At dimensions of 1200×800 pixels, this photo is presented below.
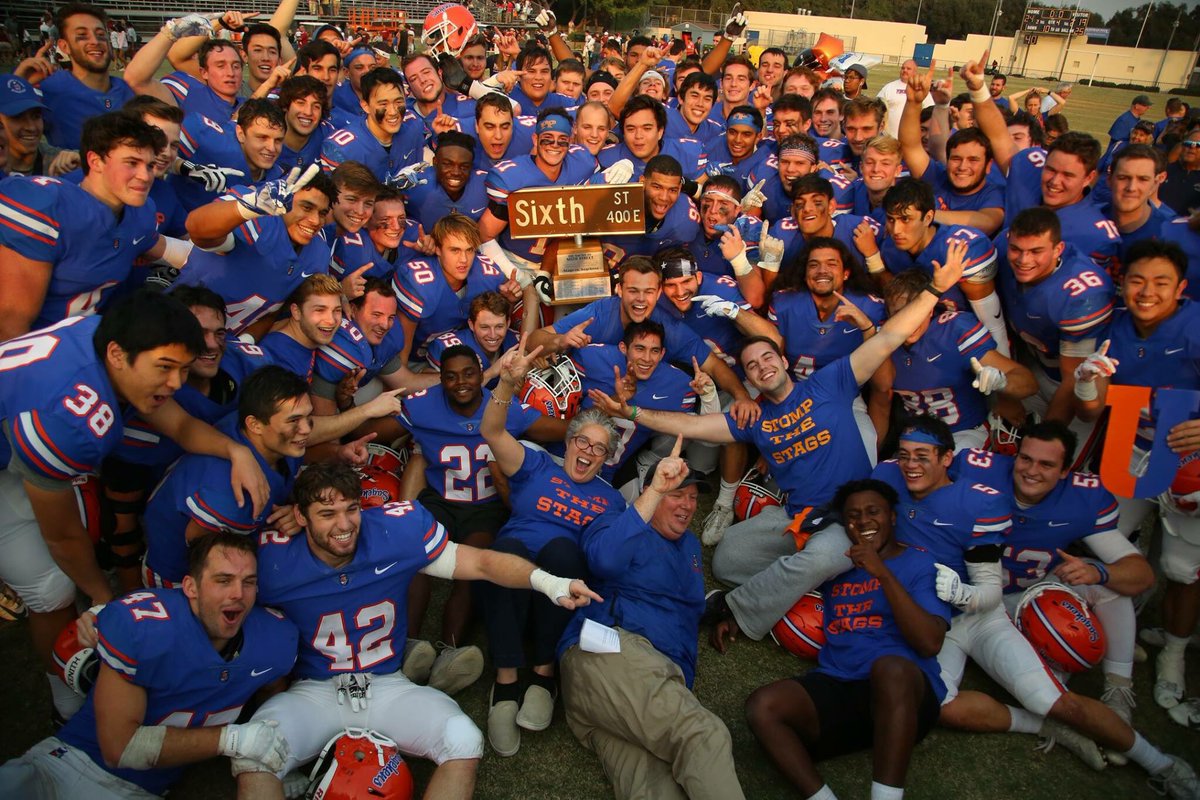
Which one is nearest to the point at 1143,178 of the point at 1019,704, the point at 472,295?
the point at 1019,704

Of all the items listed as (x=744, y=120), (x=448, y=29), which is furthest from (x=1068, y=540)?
(x=448, y=29)

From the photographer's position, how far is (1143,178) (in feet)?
16.4

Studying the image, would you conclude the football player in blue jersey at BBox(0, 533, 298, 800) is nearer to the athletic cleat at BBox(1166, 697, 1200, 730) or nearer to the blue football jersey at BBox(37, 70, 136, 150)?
the blue football jersey at BBox(37, 70, 136, 150)

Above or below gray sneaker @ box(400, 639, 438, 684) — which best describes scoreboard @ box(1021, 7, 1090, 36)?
above

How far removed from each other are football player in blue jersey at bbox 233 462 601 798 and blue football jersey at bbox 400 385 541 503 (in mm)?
973

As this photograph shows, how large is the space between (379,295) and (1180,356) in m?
4.75

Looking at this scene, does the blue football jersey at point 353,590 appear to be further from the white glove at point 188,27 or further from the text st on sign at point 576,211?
the white glove at point 188,27

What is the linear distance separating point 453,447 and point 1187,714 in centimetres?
425

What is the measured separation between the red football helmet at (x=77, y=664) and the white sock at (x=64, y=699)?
0.63 ft

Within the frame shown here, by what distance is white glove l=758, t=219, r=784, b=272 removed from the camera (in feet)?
18.4

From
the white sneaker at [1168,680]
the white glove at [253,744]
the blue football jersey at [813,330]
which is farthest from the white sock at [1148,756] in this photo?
the white glove at [253,744]

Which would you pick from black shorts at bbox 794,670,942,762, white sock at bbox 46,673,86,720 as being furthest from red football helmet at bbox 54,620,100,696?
black shorts at bbox 794,670,942,762

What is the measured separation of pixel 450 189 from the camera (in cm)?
618

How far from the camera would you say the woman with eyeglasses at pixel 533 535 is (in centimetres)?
381
